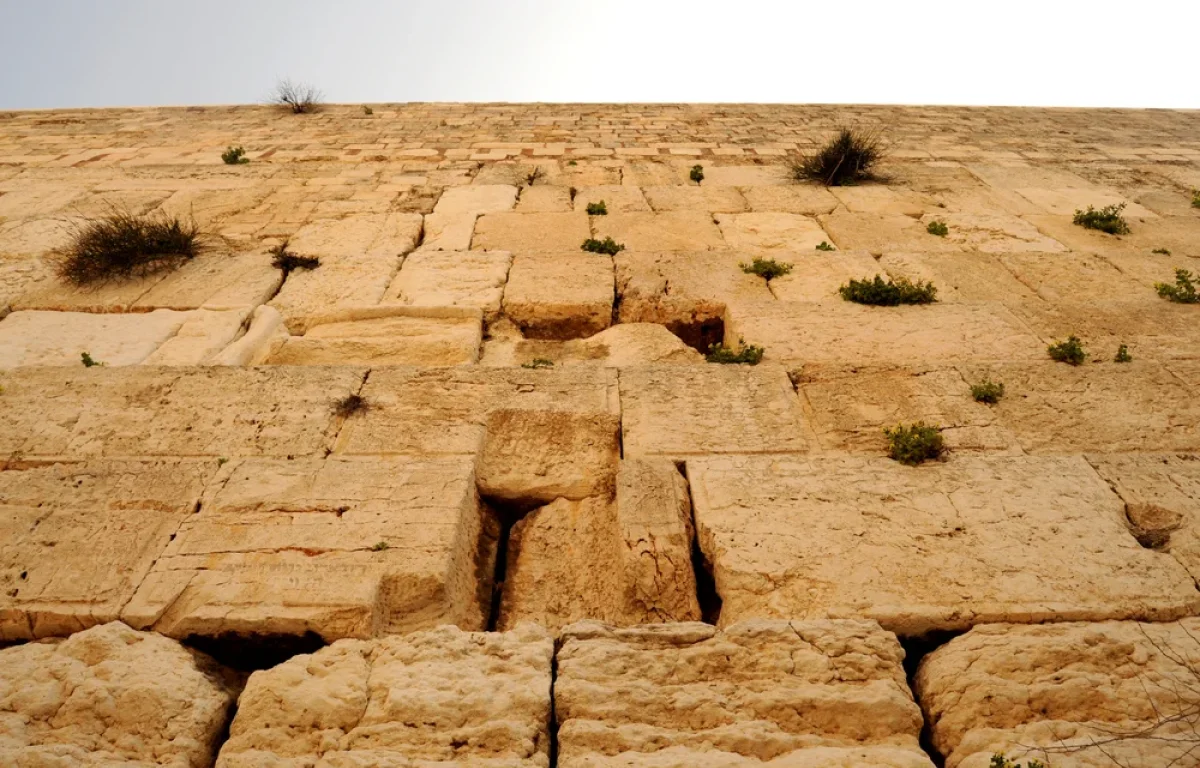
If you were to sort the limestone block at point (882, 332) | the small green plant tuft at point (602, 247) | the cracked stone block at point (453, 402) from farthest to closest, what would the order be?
the small green plant tuft at point (602, 247), the limestone block at point (882, 332), the cracked stone block at point (453, 402)

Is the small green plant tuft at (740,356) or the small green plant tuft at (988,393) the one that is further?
the small green plant tuft at (740,356)

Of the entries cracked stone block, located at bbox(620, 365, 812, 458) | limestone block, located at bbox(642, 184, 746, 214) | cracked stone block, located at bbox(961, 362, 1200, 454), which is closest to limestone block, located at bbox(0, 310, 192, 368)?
cracked stone block, located at bbox(620, 365, 812, 458)

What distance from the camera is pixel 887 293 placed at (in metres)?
4.05

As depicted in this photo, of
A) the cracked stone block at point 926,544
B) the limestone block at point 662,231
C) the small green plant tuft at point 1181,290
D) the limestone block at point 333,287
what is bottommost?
the cracked stone block at point 926,544

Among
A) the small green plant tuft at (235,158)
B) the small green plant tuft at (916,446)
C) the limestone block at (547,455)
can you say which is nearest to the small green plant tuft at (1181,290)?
the small green plant tuft at (916,446)

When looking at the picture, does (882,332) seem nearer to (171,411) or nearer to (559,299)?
(559,299)

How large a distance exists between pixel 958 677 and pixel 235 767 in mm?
1981

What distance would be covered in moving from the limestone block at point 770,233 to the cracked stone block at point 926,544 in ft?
8.12

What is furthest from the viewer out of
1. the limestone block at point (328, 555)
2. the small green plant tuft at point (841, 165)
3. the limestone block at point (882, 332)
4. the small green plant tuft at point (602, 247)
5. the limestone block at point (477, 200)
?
the small green plant tuft at point (841, 165)

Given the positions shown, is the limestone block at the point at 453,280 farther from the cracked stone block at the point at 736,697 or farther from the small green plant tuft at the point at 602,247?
the cracked stone block at the point at 736,697

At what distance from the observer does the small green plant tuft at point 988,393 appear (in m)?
3.18

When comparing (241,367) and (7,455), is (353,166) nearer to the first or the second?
(241,367)

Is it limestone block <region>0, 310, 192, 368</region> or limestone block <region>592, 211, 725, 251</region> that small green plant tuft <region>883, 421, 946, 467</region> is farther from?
limestone block <region>0, 310, 192, 368</region>

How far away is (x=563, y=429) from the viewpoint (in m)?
3.05
